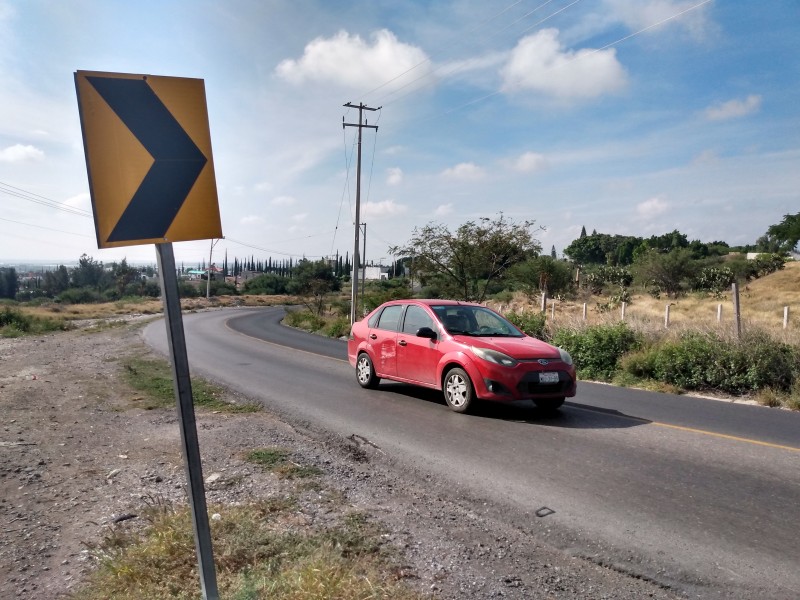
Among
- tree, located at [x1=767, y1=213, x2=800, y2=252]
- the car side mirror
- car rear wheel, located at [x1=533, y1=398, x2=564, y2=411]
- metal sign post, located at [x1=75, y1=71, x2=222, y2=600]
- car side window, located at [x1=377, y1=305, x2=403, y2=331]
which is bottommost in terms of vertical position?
car rear wheel, located at [x1=533, y1=398, x2=564, y2=411]

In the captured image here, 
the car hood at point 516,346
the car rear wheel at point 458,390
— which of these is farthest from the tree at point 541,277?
the car rear wheel at point 458,390

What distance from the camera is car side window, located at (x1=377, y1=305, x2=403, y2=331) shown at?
35.4 feet

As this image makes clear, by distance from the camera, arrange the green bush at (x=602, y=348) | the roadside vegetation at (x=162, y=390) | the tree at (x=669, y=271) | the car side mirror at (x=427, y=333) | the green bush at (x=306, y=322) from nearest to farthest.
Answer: the car side mirror at (x=427, y=333), the roadside vegetation at (x=162, y=390), the green bush at (x=602, y=348), the green bush at (x=306, y=322), the tree at (x=669, y=271)

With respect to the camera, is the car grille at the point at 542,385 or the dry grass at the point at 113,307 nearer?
the car grille at the point at 542,385

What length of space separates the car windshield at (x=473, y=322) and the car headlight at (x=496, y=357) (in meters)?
0.78

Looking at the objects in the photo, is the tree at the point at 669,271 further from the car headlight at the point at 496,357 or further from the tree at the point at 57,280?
the tree at the point at 57,280

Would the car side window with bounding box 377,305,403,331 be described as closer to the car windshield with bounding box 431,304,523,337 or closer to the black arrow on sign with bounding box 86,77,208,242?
the car windshield with bounding box 431,304,523,337

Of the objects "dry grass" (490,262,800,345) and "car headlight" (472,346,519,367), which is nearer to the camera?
"car headlight" (472,346,519,367)

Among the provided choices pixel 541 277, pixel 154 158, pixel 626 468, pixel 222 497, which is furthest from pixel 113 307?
pixel 154 158

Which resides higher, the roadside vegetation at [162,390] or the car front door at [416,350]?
the car front door at [416,350]

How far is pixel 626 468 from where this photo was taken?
21.0 feet

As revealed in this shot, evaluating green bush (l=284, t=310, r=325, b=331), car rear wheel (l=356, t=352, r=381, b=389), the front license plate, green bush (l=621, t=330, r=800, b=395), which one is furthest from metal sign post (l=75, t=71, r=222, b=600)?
green bush (l=284, t=310, r=325, b=331)

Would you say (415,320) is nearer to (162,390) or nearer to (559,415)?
(559,415)

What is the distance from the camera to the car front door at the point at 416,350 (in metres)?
9.69
